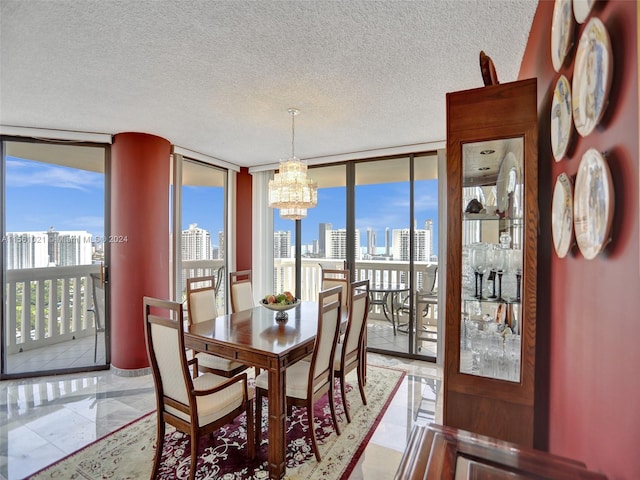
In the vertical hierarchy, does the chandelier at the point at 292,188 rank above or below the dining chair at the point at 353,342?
above

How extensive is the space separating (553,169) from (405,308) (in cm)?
324

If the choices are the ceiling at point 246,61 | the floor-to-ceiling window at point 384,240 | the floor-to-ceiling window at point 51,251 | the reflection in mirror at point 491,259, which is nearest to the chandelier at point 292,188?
the ceiling at point 246,61

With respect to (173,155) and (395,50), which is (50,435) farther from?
(395,50)

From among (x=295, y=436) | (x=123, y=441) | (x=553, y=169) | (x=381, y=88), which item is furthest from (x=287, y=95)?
(x=123, y=441)

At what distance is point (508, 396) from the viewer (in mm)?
1371

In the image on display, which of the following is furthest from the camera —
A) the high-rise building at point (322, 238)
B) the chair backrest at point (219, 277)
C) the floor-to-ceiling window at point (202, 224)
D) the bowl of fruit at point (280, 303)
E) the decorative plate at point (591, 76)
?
the chair backrest at point (219, 277)

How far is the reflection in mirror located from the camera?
1428 millimetres

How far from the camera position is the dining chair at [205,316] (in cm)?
256

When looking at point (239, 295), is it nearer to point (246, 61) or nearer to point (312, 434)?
point (312, 434)

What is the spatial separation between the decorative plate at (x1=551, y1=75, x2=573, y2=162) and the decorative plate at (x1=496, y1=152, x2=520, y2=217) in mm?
267

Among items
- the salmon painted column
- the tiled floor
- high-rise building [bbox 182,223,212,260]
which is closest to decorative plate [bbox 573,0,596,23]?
the tiled floor

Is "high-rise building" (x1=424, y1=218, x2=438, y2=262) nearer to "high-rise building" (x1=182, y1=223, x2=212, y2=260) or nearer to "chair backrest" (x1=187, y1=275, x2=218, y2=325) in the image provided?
"chair backrest" (x1=187, y1=275, x2=218, y2=325)

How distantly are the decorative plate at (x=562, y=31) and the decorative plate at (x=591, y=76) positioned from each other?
0.13 metres

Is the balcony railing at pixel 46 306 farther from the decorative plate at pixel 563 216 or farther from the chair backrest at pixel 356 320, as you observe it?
the decorative plate at pixel 563 216
